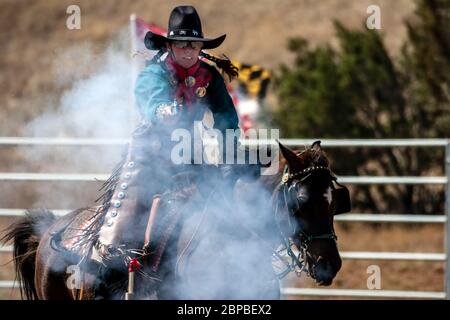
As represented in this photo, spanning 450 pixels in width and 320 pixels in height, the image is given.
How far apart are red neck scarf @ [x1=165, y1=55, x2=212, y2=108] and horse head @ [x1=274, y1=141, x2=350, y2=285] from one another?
0.73 metres

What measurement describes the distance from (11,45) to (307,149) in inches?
1056

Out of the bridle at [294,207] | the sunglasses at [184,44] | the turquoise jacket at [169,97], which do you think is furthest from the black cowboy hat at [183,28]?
the bridle at [294,207]

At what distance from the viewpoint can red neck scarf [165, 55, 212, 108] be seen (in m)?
5.46

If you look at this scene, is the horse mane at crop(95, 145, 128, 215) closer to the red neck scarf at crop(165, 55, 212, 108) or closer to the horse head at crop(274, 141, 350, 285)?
the red neck scarf at crop(165, 55, 212, 108)

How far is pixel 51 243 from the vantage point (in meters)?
5.91

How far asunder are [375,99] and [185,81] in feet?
36.1

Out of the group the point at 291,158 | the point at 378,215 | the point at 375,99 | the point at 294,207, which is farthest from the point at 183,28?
the point at 375,99

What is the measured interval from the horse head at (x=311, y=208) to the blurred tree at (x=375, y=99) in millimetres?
9452

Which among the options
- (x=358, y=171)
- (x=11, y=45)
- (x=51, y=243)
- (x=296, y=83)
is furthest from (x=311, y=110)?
(x=11, y=45)

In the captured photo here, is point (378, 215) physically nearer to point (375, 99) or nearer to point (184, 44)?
point (184, 44)

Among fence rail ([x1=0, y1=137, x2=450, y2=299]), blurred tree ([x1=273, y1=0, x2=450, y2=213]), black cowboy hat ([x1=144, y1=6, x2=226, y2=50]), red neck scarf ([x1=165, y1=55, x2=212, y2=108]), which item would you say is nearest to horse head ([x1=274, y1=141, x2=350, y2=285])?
red neck scarf ([x1=165, y1=55, x2=212, y2=108])

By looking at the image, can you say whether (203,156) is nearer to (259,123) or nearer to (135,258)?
(135,258)

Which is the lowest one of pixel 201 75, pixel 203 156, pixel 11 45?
pixel 203 156

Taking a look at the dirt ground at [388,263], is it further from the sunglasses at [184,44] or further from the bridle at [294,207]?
the bridle at [294,207]
